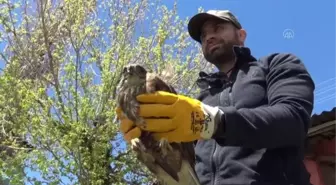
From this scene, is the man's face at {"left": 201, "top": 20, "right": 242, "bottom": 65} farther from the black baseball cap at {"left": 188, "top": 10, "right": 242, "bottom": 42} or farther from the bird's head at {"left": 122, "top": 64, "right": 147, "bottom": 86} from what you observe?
the bird's head at {"left": 122, "top": 64, "right": 147, "bottom": 86}

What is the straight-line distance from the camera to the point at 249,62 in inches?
86.1

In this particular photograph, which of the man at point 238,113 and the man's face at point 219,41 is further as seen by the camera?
the man's face at point 219,41


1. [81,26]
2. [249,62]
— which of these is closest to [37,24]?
[81,26]

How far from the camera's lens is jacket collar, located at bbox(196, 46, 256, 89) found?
218cm

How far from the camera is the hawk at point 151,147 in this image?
158 cm

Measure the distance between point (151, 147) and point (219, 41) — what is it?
0.83 metres

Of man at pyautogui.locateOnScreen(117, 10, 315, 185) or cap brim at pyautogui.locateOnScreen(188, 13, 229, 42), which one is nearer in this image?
man at pyautogui.locateOnScreen(117, 10, 315, 185)

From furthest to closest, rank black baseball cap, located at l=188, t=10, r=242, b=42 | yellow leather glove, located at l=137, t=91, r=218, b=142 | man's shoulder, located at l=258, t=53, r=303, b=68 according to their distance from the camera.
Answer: black baseball cap, located at l=188, t=10, r=242, b=42 < man's shoulder, located at l=258, t=53, r=303, b=68 < yellow leather glove, located at l=137, t=91, r=218, b=142

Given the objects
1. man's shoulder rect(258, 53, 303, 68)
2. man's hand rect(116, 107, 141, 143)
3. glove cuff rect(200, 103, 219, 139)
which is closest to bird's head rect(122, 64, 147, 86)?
man's hand rect(116, 107, 141, 143)

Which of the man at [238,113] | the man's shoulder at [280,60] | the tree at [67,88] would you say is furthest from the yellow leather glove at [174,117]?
the tree at [67,88]

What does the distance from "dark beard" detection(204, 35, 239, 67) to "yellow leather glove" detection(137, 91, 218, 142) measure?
696 mm

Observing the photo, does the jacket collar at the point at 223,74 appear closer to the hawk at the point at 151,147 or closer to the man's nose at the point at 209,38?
the man's nose at the point at 209,38

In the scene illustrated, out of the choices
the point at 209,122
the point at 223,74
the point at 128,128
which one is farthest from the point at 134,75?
the point at 223,74

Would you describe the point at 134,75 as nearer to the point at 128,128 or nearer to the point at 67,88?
the point at 128,128
